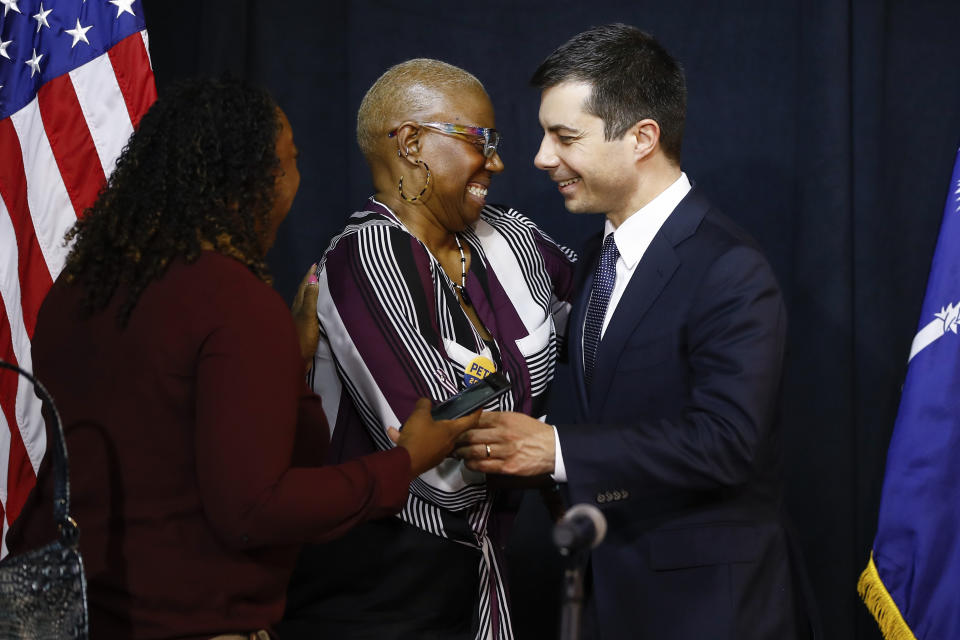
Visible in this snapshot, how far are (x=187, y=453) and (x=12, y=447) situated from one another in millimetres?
1363

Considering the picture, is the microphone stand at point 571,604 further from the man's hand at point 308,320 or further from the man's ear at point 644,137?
the man's ear at point 644,137

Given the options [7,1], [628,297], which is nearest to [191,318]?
[628,297]

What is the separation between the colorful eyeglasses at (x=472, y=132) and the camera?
2.20 metres

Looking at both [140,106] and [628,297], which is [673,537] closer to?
[628,297]

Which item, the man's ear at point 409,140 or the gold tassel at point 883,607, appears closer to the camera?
the man's ear at point 409,140

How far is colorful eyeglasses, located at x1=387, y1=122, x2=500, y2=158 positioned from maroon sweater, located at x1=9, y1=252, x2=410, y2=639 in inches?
34.6

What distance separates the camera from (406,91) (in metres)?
2.22

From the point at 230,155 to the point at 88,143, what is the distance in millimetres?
1235

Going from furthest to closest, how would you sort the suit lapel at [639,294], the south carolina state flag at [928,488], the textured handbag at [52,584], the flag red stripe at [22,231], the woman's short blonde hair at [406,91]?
the flag red stripe at [22,231], the south carolina state flag at [928,488], the woman's short blonde hair at [406,91], the suit lapel at [639,294], the textured handbag at [52,584]

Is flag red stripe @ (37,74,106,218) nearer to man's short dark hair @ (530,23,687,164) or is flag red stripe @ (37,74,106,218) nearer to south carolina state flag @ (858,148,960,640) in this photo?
man's short dark hair @ (530,23,687,164)

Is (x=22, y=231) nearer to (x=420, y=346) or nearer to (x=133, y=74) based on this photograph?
(x=133, y=74)

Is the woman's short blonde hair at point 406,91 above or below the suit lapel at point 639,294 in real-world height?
above

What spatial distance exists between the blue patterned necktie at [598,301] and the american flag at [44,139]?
4.05 ft

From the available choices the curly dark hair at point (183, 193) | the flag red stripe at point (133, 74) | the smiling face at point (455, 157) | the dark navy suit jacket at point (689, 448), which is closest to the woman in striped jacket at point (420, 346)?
the smiling face at point (455, 157)
